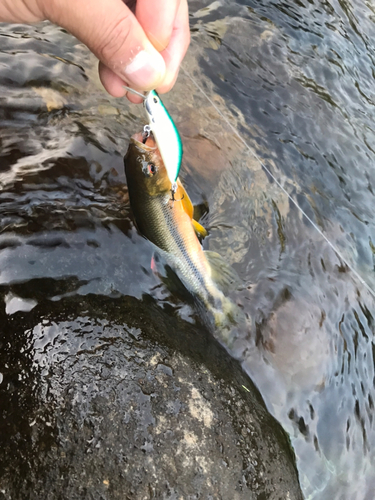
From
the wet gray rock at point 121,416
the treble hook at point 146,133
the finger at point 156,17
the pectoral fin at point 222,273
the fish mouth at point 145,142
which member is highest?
the finger at point 156,17

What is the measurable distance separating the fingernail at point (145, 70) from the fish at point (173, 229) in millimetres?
721

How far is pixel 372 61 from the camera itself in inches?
256

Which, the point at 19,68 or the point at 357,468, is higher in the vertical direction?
the point at 19,68

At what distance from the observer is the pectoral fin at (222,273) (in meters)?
3.60

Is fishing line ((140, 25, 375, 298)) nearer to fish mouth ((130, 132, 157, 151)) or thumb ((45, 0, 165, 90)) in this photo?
fish mouth ((130, 132, 157, 151))

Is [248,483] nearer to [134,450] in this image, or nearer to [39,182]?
[134,450]

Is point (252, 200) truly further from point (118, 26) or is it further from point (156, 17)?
point (118, 26)

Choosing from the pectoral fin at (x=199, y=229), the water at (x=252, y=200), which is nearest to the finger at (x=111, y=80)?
the water at (x=252, y=200)

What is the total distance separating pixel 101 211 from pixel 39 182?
1.97 ft

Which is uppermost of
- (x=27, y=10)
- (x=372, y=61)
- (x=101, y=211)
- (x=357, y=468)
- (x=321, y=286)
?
(x=372, y=61)

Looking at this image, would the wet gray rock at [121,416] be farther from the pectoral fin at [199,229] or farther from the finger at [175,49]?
the finger at [175,49]

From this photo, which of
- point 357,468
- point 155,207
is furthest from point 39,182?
point 357,468

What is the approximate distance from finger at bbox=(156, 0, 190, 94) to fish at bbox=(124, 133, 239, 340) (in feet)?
1.62

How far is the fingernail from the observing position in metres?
2.33
